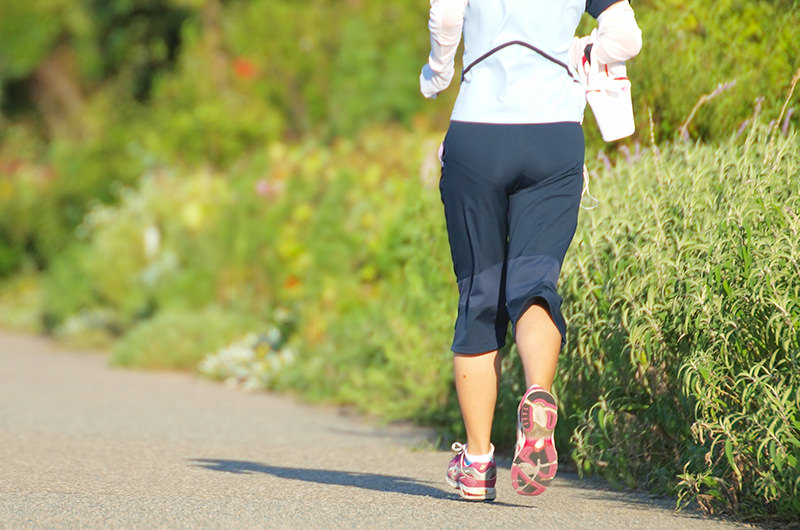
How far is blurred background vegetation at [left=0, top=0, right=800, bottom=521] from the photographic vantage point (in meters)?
3.58

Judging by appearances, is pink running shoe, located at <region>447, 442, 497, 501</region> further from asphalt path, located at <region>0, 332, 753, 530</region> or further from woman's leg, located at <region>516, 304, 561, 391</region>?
woman's leg, located at <region>516, 304, 561, 391</region>

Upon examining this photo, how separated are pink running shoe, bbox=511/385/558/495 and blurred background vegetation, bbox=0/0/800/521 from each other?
51cm

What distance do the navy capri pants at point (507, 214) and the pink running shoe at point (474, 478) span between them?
365mm

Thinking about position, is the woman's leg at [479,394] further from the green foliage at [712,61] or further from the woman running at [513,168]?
the green foliage at [712,61]

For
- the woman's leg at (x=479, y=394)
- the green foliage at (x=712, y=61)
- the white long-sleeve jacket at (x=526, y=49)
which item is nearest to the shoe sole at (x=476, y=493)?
the woman's leg at (x=479, y=394)

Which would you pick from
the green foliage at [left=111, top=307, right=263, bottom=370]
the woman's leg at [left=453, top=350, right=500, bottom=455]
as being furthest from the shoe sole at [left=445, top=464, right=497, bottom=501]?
the green foliage at [left=111, top=307, right=263, bottom=370]

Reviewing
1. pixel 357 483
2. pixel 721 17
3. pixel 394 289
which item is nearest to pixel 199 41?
pixel 394 289

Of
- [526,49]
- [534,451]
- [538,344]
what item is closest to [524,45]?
[526,49]

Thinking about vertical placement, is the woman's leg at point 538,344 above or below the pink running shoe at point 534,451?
above

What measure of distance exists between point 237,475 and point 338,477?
384 mm

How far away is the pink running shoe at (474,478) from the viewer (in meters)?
3.66

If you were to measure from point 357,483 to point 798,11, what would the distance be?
3.29 metres

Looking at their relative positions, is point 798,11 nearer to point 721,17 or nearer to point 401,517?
point 721,17

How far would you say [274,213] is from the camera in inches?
360
